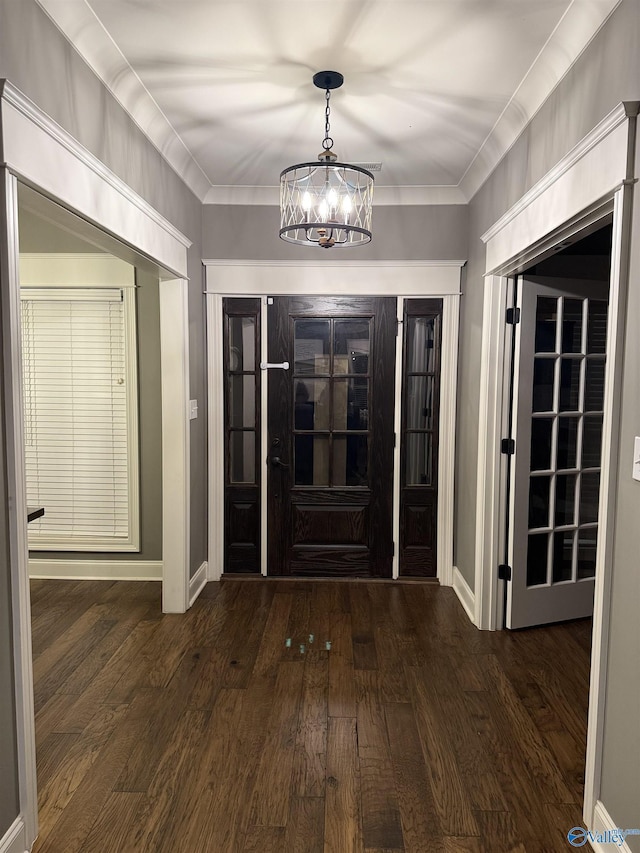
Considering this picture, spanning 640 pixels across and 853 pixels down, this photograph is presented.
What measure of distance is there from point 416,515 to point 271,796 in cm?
250

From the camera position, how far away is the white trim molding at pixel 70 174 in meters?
1.79

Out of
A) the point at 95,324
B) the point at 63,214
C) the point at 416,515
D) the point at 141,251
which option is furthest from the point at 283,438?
the point at 63,214

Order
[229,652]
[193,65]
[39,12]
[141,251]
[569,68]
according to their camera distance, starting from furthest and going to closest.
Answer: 1. [229,652]
2. [141,251]
3. [193,65]
4. [569,68]
5. [39,12]

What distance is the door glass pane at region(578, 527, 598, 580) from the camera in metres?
3.59

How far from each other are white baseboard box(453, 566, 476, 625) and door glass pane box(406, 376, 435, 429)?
1037 millimetres

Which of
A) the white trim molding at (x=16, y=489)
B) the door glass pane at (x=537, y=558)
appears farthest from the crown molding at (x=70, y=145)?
the door glass pane at (x=537, y=558)

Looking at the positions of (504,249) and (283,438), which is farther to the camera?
(283,438)

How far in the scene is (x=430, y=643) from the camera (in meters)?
3.42

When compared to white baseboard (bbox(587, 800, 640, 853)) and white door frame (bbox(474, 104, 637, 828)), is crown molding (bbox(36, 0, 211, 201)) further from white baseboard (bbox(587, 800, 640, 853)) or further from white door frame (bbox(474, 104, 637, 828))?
white baseboard (bbox(587, 800, 640, 853))

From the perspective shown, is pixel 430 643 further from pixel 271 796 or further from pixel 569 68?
pixel 569 68

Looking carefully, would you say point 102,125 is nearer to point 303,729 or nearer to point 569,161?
point 569,161

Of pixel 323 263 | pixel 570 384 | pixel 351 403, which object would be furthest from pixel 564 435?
pixel 323 263

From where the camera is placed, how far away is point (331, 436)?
441 cm

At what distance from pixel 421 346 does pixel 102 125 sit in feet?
8.31
